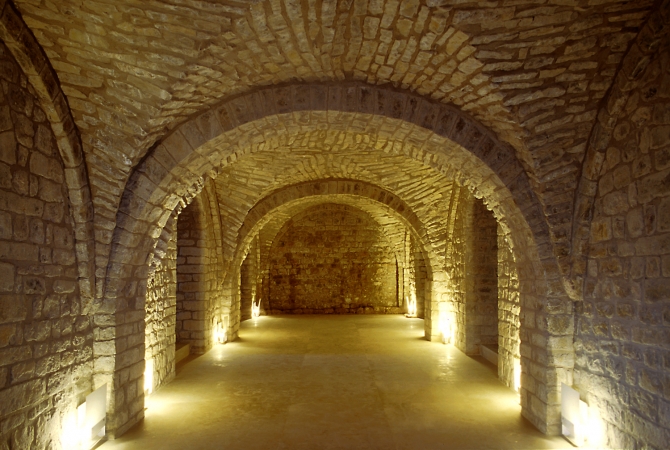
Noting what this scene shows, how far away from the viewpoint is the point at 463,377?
6.62 metres

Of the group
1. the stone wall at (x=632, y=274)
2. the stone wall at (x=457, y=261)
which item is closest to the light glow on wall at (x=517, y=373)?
the stone wall at (x=632, y=274)

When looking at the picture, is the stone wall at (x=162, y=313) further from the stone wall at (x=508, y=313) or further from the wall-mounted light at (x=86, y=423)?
the stone wall at (x=508, y=313)

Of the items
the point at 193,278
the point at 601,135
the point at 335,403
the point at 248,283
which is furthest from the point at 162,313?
the point at 248,283

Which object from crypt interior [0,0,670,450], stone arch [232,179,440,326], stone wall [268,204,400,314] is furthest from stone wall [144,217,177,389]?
stone wall [268,204,400,314]

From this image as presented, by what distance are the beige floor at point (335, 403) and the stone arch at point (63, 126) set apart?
1615 millimetres

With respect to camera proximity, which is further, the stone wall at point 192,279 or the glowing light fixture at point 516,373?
the stone wall at point 192,279

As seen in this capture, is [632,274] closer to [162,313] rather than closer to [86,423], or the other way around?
[86,423]

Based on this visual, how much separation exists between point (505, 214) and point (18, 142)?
4118mm

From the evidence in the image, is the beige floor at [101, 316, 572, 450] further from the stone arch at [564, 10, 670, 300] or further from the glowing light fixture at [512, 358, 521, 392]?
the stone arch at [564, 10, 670, 300]

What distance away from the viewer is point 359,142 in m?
6.74

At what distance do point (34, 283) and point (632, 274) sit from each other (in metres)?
4.16

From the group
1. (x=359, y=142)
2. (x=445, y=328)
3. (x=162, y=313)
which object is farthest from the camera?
(x=445, y=328)

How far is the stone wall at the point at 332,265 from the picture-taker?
51.5 ft

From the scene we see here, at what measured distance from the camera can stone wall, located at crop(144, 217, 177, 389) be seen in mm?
5684
